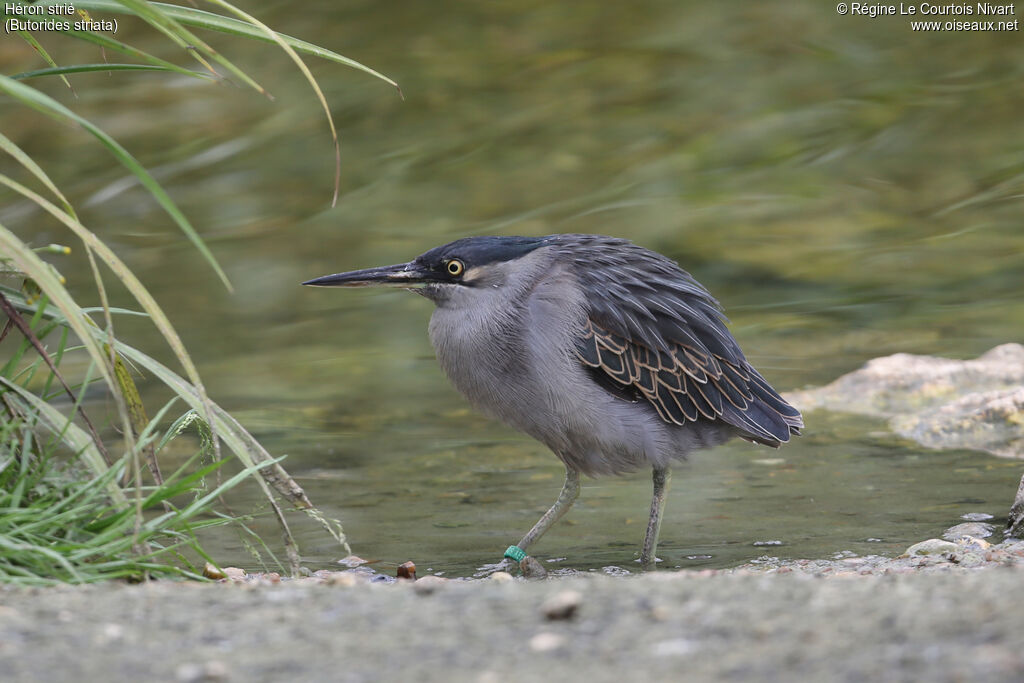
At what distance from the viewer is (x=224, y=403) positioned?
7.43m

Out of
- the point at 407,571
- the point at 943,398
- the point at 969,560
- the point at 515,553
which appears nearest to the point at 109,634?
the point at 407,571

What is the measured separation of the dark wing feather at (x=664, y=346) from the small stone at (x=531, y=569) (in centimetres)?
76

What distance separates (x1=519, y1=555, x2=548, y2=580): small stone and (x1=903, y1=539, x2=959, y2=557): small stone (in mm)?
1292

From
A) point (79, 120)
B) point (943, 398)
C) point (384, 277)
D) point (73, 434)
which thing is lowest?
point (943, 398)

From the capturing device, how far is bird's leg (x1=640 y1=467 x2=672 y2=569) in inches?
175

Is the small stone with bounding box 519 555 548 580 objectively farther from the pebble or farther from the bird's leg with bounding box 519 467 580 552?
the pebble

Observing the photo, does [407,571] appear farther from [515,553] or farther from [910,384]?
[910,384]

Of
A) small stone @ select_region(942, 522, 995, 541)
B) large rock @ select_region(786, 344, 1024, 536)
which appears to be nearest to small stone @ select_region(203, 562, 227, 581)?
small stone @ select_region(942, 522, 995, 541)

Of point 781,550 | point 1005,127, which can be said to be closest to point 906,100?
point 1005,127

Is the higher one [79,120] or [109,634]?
[79,120]

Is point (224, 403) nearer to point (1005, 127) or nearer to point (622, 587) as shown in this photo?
point (622, 587)

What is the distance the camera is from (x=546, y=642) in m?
2.09

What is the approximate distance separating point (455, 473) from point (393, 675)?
3962 millimetres

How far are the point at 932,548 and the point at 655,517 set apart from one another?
1.02m
